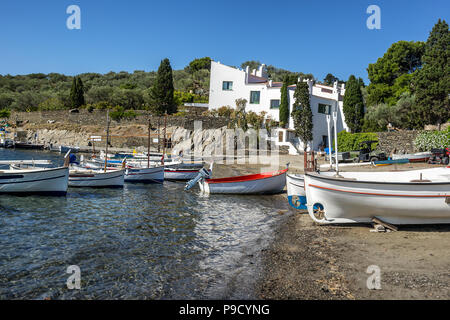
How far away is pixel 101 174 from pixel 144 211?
7907 mm

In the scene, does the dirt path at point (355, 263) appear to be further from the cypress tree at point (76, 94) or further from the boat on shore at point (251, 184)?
the cypress tree at point (76, 94)

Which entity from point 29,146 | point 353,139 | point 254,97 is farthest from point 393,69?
point 29,146

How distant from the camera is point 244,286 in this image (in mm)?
7461

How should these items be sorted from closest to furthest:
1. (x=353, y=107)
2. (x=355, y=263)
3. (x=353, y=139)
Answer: (x=355, y=263) → (x=353, y=139) → (x=353, y=107)

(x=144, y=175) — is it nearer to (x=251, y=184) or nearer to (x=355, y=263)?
(x=251, y=184)

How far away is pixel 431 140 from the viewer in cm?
2961

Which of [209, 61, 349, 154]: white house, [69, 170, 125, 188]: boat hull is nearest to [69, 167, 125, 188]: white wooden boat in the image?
[69, 170, 125, 188]: boat hull

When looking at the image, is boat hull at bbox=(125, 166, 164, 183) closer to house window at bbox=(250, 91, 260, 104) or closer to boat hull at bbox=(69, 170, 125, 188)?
boat hull at bbox=(69, 170, 125, 188)

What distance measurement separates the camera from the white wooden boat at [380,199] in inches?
398

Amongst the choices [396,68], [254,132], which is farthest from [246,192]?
[396,68]

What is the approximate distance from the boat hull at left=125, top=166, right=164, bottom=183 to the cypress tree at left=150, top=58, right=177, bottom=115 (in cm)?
3367

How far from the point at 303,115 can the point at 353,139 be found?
890 cm

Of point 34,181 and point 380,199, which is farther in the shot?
point 34,181

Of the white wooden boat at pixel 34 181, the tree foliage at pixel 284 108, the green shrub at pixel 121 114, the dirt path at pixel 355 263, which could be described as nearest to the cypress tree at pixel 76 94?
the green shrub at pixel 121 114
